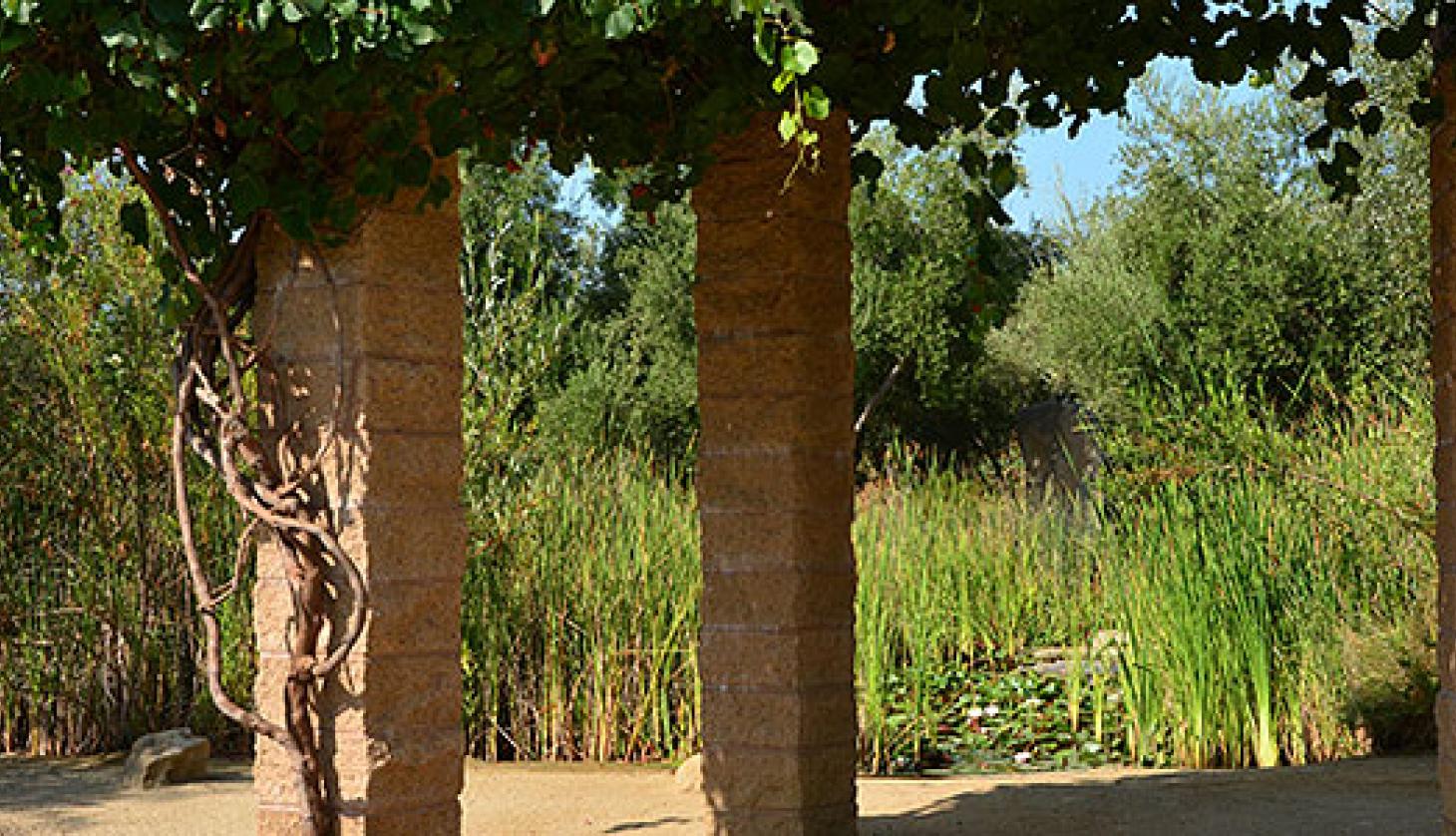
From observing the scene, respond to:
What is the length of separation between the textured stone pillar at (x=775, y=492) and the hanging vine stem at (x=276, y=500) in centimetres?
136

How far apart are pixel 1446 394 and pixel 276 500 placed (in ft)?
7.83

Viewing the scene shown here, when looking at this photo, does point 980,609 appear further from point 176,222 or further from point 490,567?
point 176,222

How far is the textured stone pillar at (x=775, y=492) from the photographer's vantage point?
171 inches

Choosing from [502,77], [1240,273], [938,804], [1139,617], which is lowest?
[938,804]

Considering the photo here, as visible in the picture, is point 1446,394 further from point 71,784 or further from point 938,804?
point 71,784

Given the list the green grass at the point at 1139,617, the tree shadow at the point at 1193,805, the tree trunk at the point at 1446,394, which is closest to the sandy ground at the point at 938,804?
the tree shadow at the point at 1193,805

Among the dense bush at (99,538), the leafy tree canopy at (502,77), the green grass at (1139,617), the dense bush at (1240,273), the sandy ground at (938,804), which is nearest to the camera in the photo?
the leafy tree canopy at (502,77)

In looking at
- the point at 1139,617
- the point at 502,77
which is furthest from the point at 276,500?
the point at 1139,617

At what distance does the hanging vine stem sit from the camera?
3.29 m

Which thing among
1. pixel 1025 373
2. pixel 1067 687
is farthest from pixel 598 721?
pixel 1025 373

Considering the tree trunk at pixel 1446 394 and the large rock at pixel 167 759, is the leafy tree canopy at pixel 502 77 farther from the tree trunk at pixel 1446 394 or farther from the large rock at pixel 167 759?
the large rock at pixel 167 759

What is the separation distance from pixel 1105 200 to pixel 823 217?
1562 cm

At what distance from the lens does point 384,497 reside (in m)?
3.29

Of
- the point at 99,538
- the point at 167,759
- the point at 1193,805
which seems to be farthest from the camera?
the point at 99,538
